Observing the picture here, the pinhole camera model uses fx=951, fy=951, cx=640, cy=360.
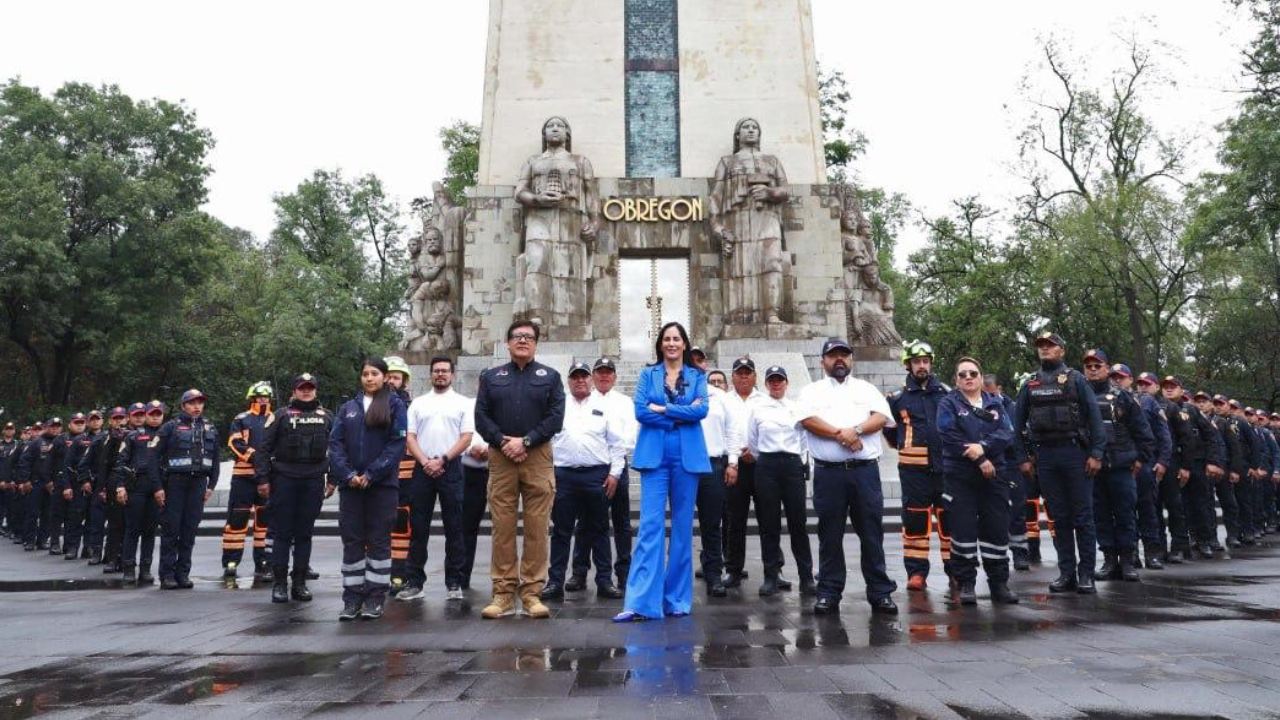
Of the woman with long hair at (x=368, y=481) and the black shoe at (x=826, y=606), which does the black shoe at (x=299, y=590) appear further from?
the black shoe at (x=826, y=606)

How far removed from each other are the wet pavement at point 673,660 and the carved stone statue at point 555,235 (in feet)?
36.6

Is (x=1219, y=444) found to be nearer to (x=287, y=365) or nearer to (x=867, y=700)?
(x=867, y=700)

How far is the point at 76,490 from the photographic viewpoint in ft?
44.6

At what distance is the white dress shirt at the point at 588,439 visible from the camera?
25.7 feet

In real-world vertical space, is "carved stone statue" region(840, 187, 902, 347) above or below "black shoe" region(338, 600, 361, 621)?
above

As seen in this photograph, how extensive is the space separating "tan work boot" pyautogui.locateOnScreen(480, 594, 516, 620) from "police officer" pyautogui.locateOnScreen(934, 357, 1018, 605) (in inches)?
129

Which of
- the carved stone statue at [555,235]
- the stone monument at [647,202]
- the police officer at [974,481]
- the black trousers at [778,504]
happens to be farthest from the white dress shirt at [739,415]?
the carved stone statue at [555,235]

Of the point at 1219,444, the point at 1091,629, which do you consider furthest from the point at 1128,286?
the point at 1091,629

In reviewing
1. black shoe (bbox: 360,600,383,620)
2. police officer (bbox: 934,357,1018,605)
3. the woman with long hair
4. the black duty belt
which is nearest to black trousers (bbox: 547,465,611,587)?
the woman with long hair

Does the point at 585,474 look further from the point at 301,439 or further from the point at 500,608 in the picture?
the point at 301,439

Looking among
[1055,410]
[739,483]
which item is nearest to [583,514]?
[739,483]

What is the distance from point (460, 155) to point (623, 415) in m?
35.4

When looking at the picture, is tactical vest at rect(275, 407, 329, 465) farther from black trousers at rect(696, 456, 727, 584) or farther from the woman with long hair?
black trousers at rect(696, 456, 727, 584)

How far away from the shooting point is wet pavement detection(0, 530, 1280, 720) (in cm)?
401
